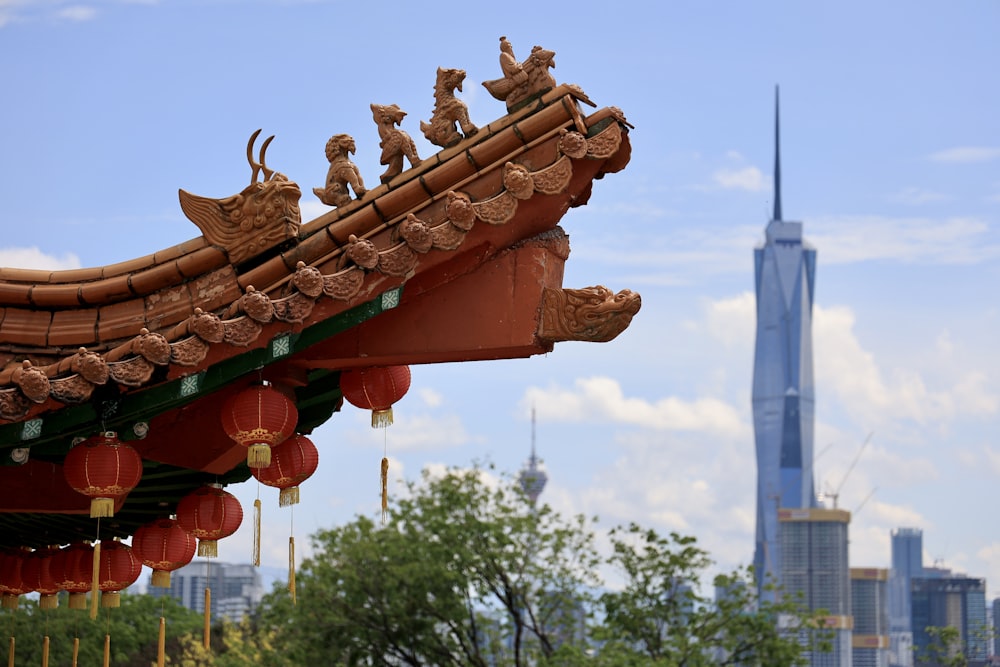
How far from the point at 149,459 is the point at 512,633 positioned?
773 inches

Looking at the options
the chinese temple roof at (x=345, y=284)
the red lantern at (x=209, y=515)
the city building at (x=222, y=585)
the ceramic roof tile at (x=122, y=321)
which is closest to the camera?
the chinese temple roof at (x=345, y=284)

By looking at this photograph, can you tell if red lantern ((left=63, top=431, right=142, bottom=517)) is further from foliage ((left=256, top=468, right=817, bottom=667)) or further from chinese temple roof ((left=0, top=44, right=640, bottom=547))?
foliage ((left=256, top=468, right=817, bottom=667))

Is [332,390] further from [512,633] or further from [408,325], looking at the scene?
[512,633]

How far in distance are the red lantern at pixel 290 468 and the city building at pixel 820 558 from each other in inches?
4875

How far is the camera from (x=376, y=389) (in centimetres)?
820

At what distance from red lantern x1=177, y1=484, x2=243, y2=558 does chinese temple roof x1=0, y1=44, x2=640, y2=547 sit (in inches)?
53.8

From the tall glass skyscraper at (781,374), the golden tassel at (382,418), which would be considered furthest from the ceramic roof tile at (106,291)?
the tall glass skyscraper at (781,374)

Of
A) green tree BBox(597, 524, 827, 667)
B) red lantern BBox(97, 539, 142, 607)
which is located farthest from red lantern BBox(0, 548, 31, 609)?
green tree BBox(597, 524, 827, 667)

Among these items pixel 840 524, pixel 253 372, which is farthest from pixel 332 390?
pixel 840 524

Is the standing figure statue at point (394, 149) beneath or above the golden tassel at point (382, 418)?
above

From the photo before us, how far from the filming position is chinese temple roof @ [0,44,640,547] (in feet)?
23.0

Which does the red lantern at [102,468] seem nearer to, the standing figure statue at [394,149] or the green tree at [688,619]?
the standing figure statue at [394,149]

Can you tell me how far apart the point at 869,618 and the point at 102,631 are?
108223 mm

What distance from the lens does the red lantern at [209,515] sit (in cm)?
876
